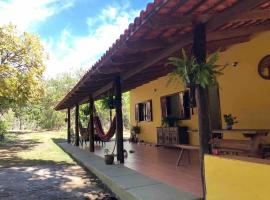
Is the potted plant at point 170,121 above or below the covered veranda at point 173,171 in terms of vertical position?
above

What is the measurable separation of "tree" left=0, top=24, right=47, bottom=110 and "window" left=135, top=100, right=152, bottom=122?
6.01 meters

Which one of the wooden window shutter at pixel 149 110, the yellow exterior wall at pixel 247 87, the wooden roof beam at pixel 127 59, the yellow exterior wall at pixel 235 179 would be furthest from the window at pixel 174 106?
the yellow exterior wall at pixel 235 179

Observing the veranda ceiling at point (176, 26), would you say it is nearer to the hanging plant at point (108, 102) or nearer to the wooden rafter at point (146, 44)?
the wooden rafter at point (146, 44)

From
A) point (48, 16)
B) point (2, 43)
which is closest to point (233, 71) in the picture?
point (2, 43)

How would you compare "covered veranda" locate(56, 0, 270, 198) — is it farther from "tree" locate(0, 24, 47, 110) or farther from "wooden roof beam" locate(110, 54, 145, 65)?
"tree" locate(0, 24, 47, 110)

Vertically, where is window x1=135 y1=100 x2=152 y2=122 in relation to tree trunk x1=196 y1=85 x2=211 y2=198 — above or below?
above

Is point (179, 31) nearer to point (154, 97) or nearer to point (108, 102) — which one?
point (108, 102)

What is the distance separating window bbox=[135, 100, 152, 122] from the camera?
1386 cm

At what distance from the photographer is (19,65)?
17.7m

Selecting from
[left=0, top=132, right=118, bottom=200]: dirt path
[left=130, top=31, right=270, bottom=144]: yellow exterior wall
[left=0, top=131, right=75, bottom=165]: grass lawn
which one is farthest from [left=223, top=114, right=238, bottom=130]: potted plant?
[left=0, top=131, right=75, bottom=165]: grass lawn

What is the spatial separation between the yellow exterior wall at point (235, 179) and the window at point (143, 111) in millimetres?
9852

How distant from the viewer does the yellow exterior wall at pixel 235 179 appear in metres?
3.05

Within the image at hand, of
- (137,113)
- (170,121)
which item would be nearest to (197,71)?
(170,121)

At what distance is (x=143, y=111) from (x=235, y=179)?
11605mm
